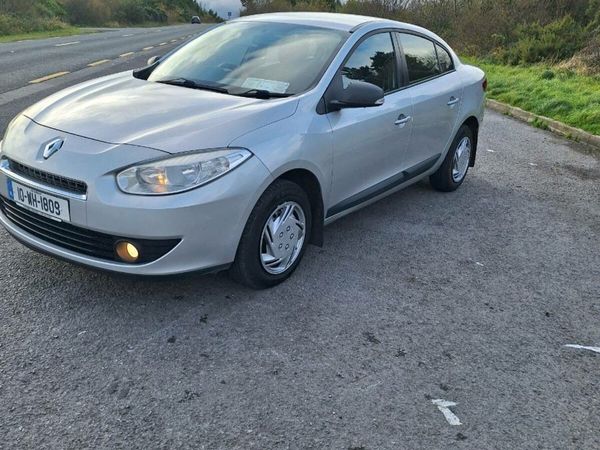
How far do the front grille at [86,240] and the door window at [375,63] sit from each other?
6.12ft

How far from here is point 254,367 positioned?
3.08 metres

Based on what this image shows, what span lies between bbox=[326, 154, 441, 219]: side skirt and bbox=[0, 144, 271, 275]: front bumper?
0.99 meters

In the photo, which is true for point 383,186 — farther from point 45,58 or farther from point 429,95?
point 45,58

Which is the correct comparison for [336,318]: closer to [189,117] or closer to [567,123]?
[189,117]

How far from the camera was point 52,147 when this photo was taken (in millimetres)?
3375

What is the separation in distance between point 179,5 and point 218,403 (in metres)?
87.5

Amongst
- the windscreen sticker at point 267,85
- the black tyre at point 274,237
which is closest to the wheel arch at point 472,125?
the windscreen sticker at point 267,85

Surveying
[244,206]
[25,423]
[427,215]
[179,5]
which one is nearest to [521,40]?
[427,215]

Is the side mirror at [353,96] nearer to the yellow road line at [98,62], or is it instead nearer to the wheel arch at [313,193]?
the wheel arch at [313,193]

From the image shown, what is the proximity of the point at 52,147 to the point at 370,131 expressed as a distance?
2148 mm

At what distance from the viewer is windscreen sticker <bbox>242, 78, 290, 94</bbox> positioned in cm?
409

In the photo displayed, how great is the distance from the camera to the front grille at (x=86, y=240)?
10.6ft

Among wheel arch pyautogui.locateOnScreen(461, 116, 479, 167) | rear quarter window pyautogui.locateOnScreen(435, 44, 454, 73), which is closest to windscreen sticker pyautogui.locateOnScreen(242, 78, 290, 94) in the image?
rear quarter window pyautogui.locateOnScreen(435, 44, 454, 73)

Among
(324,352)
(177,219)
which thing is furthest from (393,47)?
(324,352)
